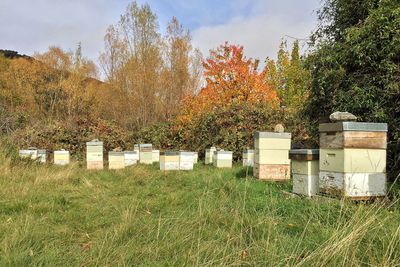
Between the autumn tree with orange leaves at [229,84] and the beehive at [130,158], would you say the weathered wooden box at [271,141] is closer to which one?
the beehive at [130,158]

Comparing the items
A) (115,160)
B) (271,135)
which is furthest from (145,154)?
(271,135)

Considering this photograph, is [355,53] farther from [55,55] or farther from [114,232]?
[55,55]

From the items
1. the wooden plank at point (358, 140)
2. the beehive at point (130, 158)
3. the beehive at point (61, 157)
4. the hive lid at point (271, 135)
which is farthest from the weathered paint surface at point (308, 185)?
the beehive at point (61, 157)

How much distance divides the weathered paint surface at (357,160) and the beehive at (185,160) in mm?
6663

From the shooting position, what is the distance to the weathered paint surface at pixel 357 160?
4.72 meters

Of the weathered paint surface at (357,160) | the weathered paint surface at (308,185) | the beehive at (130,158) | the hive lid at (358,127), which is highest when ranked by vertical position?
the hive lid at (358,127)

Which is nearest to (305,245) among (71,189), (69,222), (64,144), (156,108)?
(69,222)

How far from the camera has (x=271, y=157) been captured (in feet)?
26.1

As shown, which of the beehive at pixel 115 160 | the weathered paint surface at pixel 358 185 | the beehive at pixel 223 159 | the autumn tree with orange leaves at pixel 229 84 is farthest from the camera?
the autumn tree with orange leaves at pixel 229 84

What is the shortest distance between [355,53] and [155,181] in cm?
478

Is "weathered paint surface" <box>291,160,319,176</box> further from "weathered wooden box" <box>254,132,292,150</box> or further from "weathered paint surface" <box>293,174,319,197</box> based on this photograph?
"weathered wooden box" <box>254,132,292,150</box>

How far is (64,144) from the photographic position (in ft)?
56.6

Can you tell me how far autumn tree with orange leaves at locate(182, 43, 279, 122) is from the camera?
71.8 feet

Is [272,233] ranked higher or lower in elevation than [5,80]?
lower
